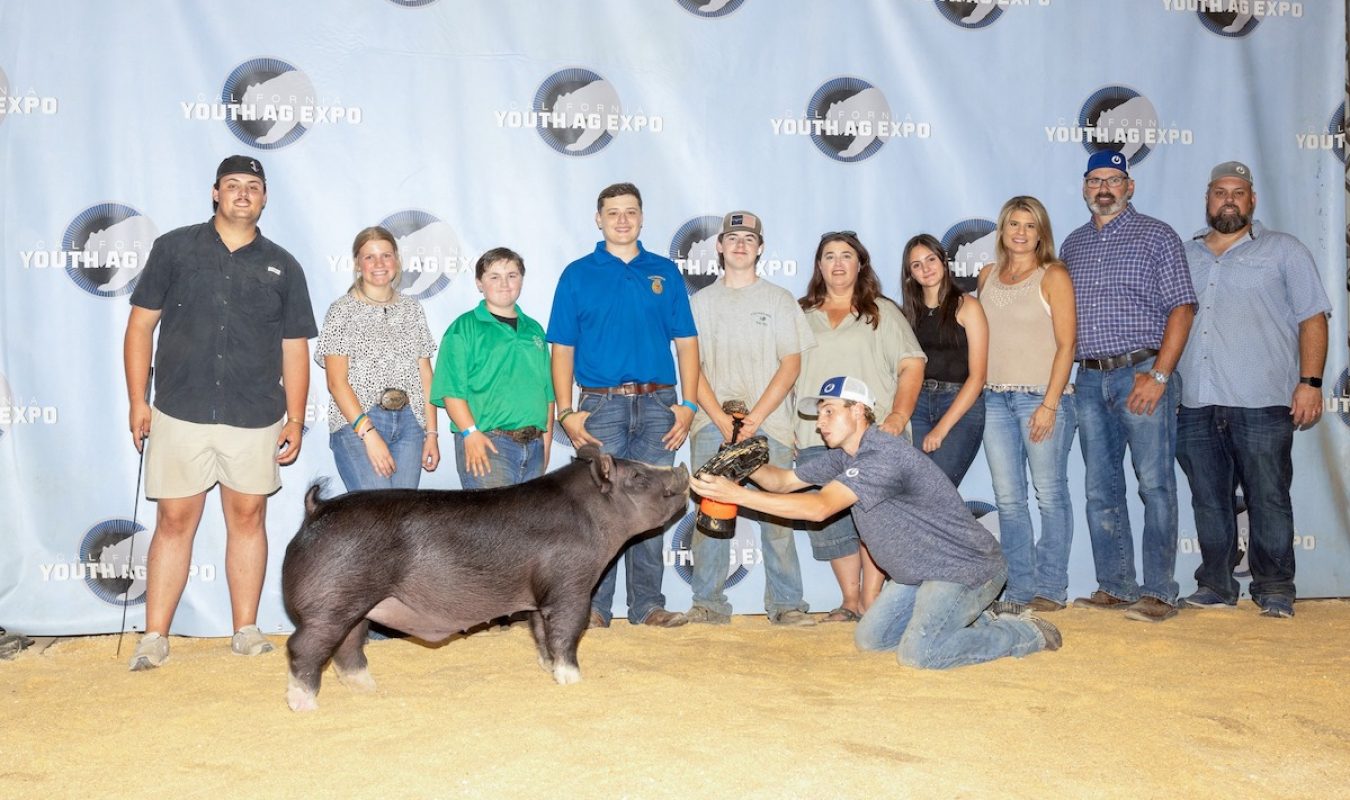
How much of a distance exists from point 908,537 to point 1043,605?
1.55 m

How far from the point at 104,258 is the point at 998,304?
469cm

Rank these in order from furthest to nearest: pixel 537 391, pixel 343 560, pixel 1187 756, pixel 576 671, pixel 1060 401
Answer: pixel 1060 401
pixel 537 391
pixel 576 671
pixel 343 560
pixel 1187 756

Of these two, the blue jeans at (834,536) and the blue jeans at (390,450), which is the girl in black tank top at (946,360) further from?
the blue jeans at (390,450)

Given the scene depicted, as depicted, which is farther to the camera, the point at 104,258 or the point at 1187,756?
the point at 104,258

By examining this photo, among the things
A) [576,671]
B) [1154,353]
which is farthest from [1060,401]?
[576,671]

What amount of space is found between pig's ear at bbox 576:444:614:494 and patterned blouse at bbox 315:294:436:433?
140cm

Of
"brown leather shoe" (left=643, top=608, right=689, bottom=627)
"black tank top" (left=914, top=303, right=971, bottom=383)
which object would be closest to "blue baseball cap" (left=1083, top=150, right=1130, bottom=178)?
"black tank top" (left=914, top=303, right=971, bottom=383)

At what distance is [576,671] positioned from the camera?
431 cm

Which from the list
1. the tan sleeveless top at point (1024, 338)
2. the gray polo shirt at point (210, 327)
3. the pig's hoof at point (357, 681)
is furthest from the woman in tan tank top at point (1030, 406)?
the gray polo shirt at point (210, 327)

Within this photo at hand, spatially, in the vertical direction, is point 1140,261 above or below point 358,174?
below

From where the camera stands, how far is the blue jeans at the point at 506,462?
17.5ft

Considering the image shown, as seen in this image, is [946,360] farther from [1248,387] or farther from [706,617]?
[706,617]

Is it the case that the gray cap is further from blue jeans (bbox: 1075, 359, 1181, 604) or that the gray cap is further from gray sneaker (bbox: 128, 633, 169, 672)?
gray sneaker (bbox: 128, 633, 169, 672)

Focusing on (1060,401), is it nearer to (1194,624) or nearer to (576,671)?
(1194,624)
